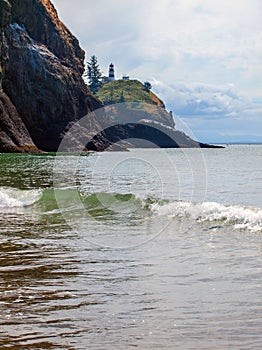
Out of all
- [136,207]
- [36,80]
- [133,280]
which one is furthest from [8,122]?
[133,280]

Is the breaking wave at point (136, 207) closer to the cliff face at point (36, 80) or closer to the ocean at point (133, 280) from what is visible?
the ocean at point (133, 280)

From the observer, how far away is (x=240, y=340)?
650 cm

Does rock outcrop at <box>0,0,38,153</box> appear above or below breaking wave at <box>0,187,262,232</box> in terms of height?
above

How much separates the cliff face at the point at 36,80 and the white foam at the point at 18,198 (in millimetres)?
61464

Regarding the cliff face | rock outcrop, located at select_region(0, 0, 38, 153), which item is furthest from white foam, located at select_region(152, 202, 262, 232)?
the cliff face

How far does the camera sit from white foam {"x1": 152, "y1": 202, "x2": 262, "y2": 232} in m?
15.9

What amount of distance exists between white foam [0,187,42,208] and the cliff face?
202ft

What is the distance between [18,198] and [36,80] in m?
82.4

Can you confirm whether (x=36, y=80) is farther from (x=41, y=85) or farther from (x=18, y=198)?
(x=18, y=198)

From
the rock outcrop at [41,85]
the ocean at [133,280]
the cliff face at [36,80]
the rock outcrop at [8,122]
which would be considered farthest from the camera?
the cliff face at [36,80]

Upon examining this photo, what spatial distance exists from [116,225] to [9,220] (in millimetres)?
3797

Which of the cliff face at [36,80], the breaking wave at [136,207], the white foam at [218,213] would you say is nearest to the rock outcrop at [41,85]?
the cliff face at [36,80]

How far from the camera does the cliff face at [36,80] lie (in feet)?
308

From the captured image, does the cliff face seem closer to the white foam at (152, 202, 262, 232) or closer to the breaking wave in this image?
the breaking wave
